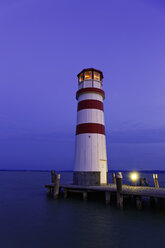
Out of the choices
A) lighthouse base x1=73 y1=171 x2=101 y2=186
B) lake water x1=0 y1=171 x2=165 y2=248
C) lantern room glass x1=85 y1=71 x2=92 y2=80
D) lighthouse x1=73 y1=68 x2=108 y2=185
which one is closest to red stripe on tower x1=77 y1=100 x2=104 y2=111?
lighthouse x1=73 y1=68 x2=108 y2=185

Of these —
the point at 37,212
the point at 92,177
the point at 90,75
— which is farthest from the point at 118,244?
the point at 90,75

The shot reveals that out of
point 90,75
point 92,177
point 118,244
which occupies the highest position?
point 90,75

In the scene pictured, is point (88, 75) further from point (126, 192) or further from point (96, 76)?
point (126, 192)

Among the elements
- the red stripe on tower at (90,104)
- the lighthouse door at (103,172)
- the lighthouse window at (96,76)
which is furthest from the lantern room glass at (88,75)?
the lighthouse door at (103,172)

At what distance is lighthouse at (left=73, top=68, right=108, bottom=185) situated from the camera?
1686 cm

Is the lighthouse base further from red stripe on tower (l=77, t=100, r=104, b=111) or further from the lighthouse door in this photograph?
red stripe on tower (l=77, t=100, r=104, b=111)

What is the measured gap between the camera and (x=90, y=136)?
1711cm

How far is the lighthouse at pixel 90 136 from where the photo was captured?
1686 centimetres

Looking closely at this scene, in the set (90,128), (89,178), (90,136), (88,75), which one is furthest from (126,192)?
(88,75)

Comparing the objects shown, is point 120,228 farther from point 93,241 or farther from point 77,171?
point 77,171

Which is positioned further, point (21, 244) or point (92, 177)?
point (92, 177)

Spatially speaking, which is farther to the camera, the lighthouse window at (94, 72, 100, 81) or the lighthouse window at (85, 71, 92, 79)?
the lighthouse window at (94, 72, 100, 81)

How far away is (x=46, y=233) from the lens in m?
9.48

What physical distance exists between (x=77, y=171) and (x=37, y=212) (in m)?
5.03
